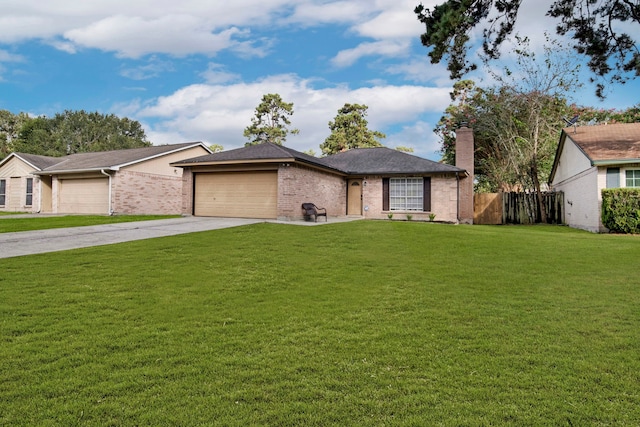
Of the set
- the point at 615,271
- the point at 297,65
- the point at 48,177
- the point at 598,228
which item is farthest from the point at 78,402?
the point at 48,177

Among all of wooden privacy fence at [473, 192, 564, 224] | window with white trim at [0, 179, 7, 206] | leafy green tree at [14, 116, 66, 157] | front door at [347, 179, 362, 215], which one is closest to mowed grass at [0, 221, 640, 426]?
front door at [347, 179, 362, 215]

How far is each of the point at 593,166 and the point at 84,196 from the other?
83.9ft

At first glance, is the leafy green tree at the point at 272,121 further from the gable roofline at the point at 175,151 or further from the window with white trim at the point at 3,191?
the window with white trim at the point at 3,191

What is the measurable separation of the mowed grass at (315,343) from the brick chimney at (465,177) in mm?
12841

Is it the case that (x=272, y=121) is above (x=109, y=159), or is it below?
above

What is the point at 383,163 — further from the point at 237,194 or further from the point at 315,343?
the point at 315,343

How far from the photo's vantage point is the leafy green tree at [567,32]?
30.0ft

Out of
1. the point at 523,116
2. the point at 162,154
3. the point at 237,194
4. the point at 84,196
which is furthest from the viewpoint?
the point at 523,116

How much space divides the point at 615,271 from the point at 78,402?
26.5 feet

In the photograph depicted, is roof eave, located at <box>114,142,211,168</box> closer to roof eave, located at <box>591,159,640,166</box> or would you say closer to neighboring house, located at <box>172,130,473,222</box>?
neighboring house, located at <box>172,130,473,222</box>

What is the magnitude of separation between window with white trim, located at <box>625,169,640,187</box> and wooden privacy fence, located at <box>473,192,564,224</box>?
6.08 meters

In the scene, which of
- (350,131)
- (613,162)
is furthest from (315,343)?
(350,131)

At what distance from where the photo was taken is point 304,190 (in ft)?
52.7

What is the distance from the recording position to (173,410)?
7.64 ft
